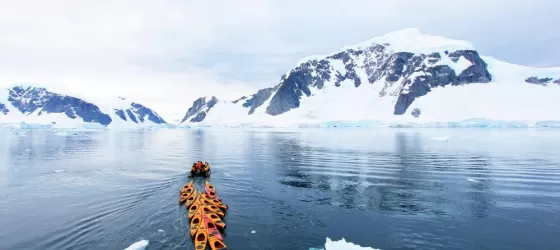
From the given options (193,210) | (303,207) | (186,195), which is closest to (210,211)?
(193,210)

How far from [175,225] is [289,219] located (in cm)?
556

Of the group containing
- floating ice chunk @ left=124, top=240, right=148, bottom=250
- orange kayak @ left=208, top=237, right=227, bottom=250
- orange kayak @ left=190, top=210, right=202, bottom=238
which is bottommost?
floating ice chunk @ left=124, top=240, right=148, bottom=250

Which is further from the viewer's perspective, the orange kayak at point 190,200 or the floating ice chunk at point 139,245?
the orange kayak at point 190,200

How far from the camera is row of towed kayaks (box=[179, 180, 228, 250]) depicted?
12.9 m

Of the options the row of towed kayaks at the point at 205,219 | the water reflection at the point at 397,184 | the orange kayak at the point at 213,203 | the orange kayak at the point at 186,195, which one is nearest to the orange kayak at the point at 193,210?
the row of towed kayaks at the point at 205,219

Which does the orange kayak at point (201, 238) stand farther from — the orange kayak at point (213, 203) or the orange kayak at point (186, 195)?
the orange kayak at point (186, 195)

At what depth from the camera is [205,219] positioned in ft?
49.6

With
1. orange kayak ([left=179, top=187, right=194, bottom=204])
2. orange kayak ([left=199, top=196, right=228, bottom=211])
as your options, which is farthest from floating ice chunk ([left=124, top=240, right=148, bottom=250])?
orange kayak ([left=179, top=187, right=194, bottom=204])

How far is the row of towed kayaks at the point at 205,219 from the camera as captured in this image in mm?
12922

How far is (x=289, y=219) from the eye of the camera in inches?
655

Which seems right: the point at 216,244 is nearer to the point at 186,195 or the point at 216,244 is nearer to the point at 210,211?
the point at 210,211

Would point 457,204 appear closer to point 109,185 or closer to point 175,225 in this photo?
point 175,225

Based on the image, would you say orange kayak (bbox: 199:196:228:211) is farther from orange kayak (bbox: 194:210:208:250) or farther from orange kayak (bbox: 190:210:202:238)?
orange kayak (bbox: 194:210:208:250)

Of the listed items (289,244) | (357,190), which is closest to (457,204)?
(357,190)
